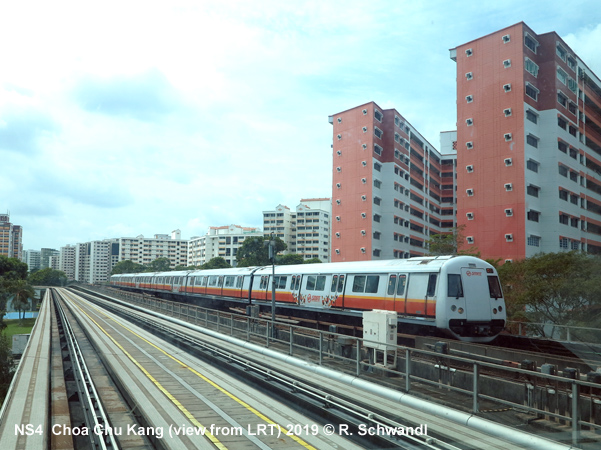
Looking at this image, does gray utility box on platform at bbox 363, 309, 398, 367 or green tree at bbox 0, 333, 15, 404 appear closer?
gray utility box on platform at bbox 363, 309, 398, 367

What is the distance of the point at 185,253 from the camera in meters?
163

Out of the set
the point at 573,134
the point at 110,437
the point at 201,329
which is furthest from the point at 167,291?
the point at 110,437

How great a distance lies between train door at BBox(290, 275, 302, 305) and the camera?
873 inches

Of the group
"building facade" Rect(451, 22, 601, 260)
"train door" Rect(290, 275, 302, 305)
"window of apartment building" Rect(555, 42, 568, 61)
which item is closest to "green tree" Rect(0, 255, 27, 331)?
"train door" Rect(290, 275, 302, 305)

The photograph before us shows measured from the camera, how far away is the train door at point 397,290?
52.2 ft

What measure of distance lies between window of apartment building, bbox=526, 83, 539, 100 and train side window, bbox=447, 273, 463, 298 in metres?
20.9

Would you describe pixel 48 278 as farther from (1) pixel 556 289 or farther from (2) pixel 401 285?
→ (1) pixel 556 289

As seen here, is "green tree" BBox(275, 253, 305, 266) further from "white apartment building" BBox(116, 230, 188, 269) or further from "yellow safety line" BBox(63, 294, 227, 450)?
"white apartment building" BBox(116, 230, 188, 269)

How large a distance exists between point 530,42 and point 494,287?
21.1 meters

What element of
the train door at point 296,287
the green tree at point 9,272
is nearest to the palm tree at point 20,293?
the green tree at point 9,272

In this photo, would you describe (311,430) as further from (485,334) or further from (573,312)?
(573,312)

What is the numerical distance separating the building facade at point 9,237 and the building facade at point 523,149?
76.8 metres

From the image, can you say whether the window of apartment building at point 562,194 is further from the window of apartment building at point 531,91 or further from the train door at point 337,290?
the train door at point 337,290

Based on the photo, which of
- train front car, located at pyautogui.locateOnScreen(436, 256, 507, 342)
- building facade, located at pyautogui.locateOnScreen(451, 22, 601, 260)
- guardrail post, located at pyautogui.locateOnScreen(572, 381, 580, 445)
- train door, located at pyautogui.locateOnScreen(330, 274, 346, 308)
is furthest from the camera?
building facade, located at pyautogui.locateOnScreen(451, 22, 601, 260)
